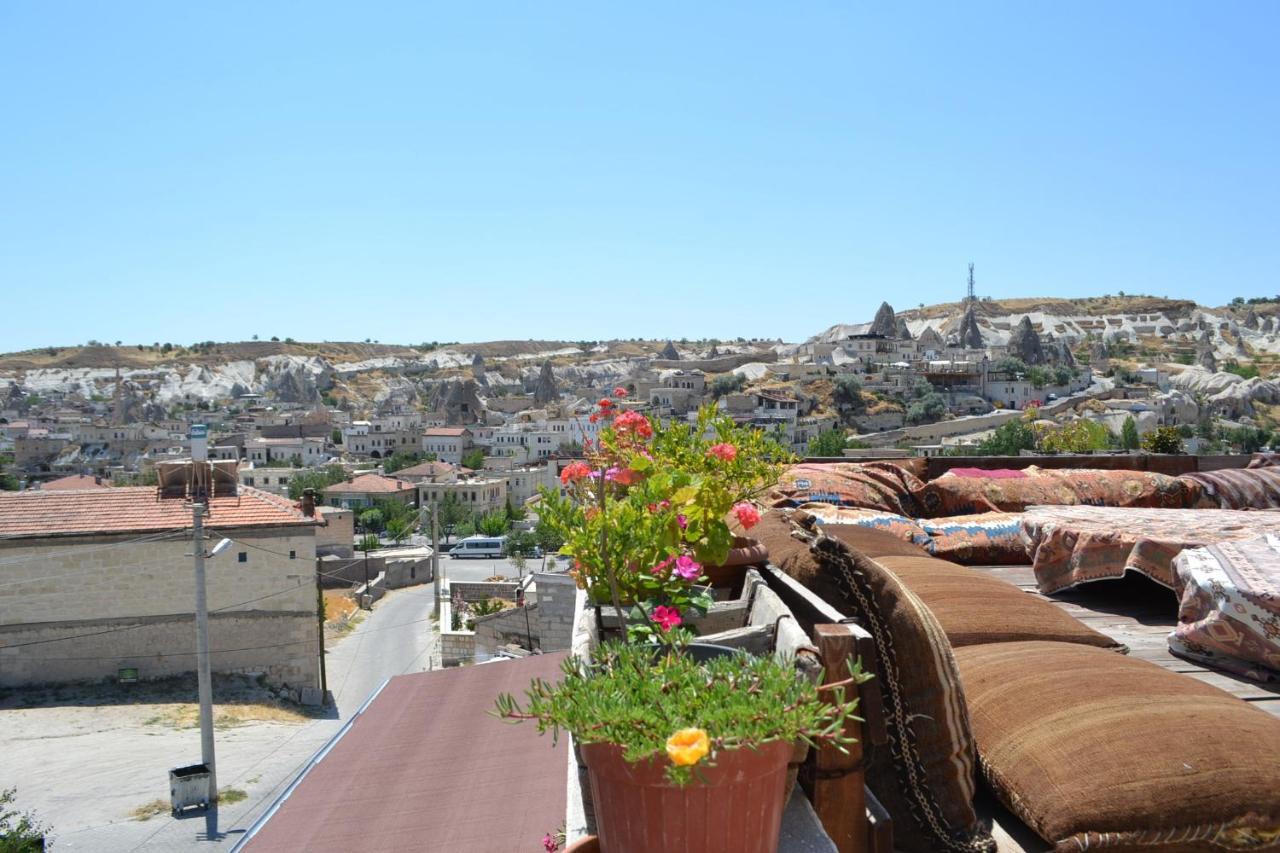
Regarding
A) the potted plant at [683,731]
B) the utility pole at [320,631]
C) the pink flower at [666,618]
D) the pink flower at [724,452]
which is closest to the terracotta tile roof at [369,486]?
the utility pole at [320,631]

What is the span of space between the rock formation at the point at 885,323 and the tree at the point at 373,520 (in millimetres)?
71698

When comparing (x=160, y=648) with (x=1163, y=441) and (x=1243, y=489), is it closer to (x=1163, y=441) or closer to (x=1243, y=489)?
(x=1163, y=441)

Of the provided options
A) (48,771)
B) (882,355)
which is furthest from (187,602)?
(882,355)

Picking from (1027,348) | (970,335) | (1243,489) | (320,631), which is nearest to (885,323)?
(970,335)

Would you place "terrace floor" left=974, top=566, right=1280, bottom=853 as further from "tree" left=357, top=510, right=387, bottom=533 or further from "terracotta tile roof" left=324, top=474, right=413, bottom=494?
"terracotta tile roof" left=324, top=474, right=413, bottom=494

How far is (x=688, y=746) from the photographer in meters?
1.40

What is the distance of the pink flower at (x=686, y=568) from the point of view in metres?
2.57

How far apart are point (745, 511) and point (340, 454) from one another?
274ft

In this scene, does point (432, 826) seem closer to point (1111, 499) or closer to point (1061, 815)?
point (1061, 815)

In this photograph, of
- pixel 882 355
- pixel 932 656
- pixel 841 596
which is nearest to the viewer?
pixel 932 656

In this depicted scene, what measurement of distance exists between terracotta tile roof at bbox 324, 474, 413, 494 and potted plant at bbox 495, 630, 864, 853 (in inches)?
2315

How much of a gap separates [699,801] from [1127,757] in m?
1.02

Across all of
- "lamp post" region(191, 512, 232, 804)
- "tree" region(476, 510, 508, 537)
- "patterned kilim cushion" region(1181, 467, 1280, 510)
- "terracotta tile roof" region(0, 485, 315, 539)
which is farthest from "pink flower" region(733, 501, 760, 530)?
"tree" region(476, 510, 508, 537)

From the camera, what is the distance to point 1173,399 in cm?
7475
